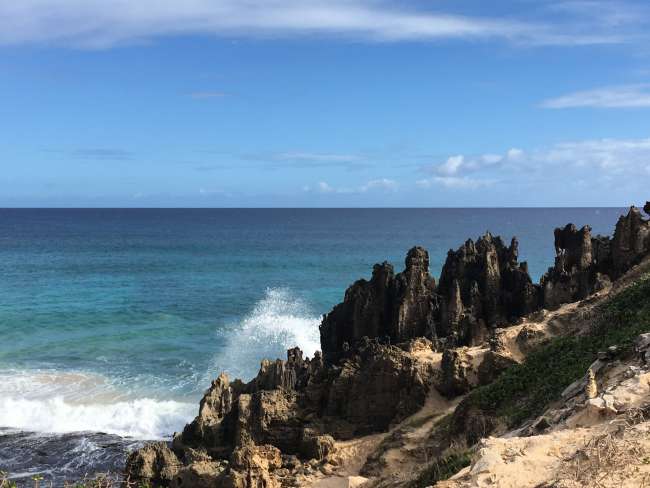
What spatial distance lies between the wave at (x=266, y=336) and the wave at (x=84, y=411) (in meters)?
6.50

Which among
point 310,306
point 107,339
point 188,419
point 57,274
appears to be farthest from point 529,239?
point 188,419

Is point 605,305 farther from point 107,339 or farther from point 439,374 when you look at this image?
point 107,339

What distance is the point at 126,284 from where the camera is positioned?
Result: 78688mm

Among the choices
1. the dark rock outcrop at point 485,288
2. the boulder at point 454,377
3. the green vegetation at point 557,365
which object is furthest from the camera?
the dark rock outcrop at point 485,288

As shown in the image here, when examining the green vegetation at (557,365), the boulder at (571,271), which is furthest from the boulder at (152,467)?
the boulder at (571,271)

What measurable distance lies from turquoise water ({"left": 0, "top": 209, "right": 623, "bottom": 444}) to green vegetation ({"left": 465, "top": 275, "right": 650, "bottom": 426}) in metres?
19.2

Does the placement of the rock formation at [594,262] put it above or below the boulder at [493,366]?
above

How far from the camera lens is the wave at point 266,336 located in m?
46.2

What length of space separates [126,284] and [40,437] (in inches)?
1869

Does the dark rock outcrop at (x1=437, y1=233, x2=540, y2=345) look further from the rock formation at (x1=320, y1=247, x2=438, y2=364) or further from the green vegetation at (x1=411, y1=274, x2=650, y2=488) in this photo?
the green vegetation at (x1=411, y1=274, x2=650, y2=488)

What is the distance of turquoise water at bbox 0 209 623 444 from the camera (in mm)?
36562

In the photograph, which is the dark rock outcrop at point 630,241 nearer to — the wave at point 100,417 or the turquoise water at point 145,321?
the turquoise water at point 145,321

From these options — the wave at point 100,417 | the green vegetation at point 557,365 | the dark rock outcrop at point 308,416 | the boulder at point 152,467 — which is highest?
the green vegetation at point 557,365

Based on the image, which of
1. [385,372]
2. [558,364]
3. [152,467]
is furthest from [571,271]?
[152,467]
